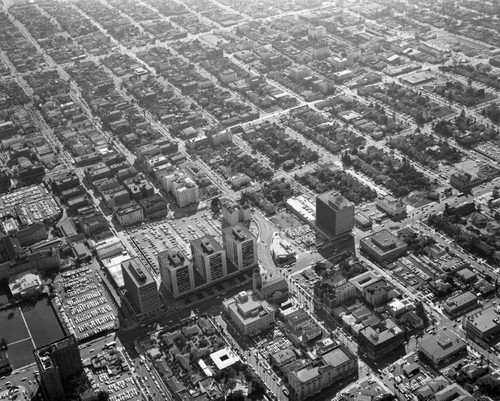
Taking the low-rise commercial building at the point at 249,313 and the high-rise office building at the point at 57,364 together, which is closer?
the high-rise office building at the point at 57,364

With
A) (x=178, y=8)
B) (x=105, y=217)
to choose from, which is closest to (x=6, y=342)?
(x=105, y=217)

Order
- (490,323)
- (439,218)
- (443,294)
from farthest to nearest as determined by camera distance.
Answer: (439,218) < (443,294) < (490,323)

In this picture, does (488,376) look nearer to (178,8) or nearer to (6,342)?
(6,342)

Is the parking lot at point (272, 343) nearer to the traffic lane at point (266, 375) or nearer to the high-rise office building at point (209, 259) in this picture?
the traffic lane at point (266, 375)

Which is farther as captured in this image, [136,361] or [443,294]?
[443,294]

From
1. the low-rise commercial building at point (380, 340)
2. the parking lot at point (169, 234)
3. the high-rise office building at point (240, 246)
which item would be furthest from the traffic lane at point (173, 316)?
the low-rise commercial building at point (380, 340)

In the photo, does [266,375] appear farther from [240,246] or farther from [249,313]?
[240,246]

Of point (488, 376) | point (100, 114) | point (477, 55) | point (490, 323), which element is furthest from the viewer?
point (477, 55)
